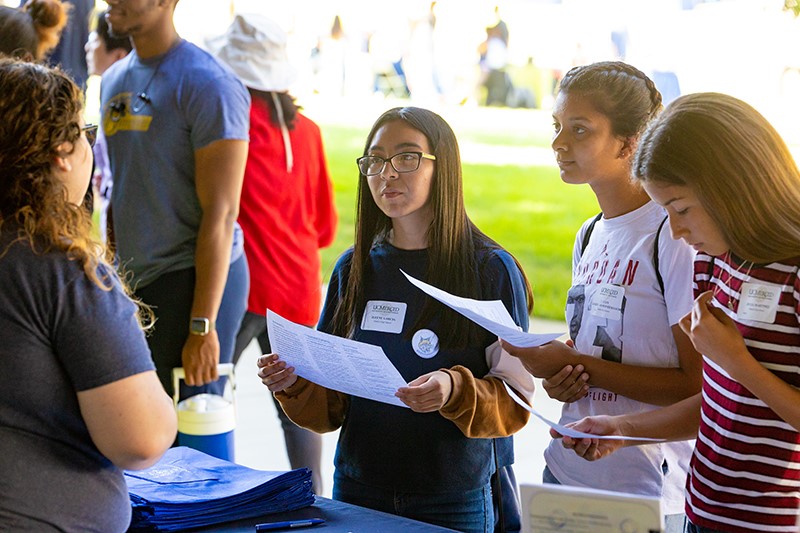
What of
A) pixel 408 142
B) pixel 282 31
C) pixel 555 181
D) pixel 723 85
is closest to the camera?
pixel 408 142

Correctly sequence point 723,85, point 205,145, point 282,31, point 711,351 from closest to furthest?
1. point 711,351
2. point 205,145
3. point 282,31
4. point 723,85

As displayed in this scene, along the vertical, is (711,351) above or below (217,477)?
above

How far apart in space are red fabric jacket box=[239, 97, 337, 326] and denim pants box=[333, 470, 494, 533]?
1540mm

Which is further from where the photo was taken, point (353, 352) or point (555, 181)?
point (555, 181)

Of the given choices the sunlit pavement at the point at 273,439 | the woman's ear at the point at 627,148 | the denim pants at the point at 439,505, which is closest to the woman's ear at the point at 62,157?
the denim pants at the point at 439,505

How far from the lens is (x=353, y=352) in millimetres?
1659

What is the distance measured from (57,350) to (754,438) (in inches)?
40.5

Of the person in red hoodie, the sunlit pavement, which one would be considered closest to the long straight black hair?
the person in red hoodie

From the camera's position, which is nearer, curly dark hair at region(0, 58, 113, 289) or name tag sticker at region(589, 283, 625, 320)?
curly dark hair at region(0, 58, 113, 289)

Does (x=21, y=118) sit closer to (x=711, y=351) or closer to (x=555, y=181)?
(x=711, y=351)

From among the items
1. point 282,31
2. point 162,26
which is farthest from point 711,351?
point 282,31

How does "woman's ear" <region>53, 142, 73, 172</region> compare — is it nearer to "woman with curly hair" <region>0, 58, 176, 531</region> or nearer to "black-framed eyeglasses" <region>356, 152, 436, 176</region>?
"woman with curly hair" <region>0, 58, 176, 531</region>

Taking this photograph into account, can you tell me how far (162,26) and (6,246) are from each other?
1.58 meters

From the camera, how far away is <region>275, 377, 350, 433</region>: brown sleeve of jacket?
6.47 feet
